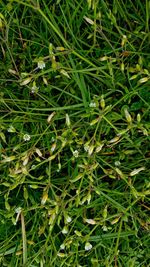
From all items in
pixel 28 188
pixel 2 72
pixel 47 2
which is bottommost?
pixel 28 188

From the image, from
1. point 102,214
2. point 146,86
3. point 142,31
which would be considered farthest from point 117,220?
point 142,31

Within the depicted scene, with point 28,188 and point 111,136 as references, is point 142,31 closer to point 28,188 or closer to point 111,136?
point 111,136

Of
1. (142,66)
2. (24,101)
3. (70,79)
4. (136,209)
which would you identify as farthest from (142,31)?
(136,209)

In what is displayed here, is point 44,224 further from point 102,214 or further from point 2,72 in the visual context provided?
point 2,72

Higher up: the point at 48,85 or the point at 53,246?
the point at 48,85

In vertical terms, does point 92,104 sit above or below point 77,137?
above

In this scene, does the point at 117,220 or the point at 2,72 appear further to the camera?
the point at 2,72
